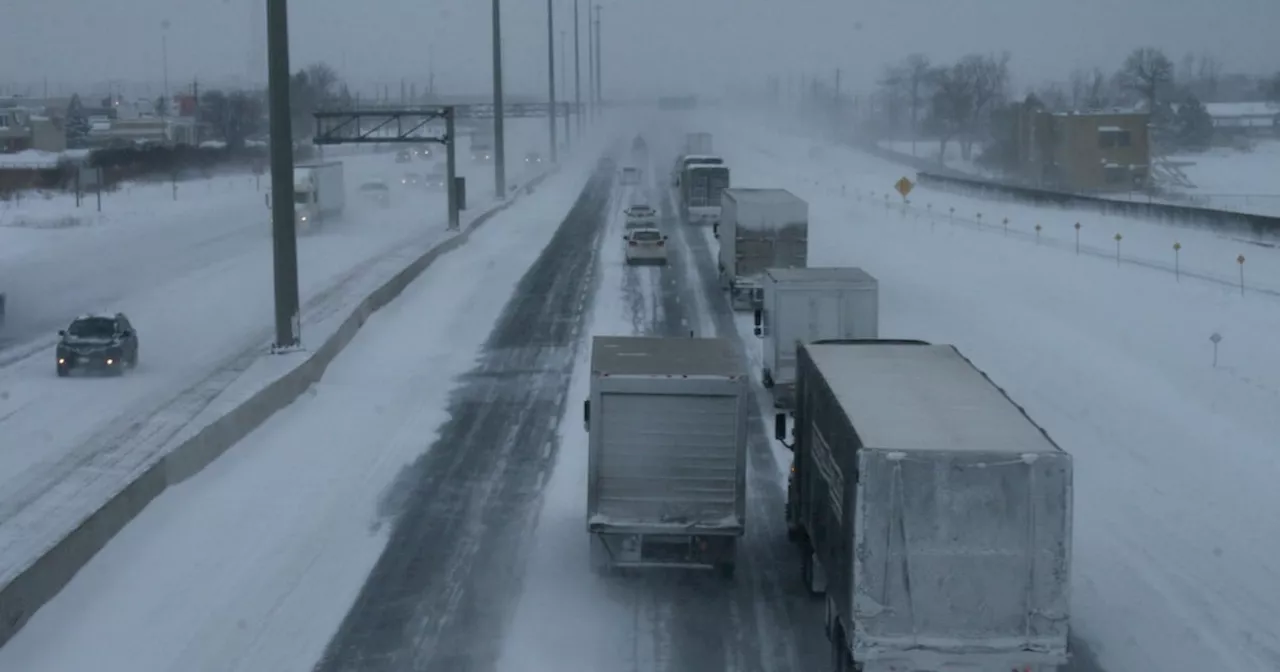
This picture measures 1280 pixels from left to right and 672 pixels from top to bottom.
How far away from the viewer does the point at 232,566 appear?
Result: 1516 cm

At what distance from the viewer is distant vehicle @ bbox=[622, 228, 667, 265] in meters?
44.8

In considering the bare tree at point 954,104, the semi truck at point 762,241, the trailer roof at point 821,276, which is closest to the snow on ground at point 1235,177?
the bare tree at point 954,104

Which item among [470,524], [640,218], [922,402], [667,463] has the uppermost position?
[922,402]

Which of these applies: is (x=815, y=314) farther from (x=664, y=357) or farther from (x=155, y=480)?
(x=155, y=480)

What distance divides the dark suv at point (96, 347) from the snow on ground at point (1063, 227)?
25623 mm

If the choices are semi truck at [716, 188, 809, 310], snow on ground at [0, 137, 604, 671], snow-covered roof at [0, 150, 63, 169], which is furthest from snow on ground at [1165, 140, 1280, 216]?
snow-covered roof at [0, 150, 63, 169]

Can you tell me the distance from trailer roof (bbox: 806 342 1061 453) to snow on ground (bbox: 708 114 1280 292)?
25021mm

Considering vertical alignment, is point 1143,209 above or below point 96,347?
above

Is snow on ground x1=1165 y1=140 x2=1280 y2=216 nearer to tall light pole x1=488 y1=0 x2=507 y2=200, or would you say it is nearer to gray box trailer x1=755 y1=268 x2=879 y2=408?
tall light pole x1=488 y1=0 x2=507 y2=200

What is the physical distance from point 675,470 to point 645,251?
30673mm

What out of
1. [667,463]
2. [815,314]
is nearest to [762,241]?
[815,314]

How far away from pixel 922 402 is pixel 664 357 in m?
3.81

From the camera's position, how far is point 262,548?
A: 1586 cm

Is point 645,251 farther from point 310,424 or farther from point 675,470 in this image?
point 675,470
